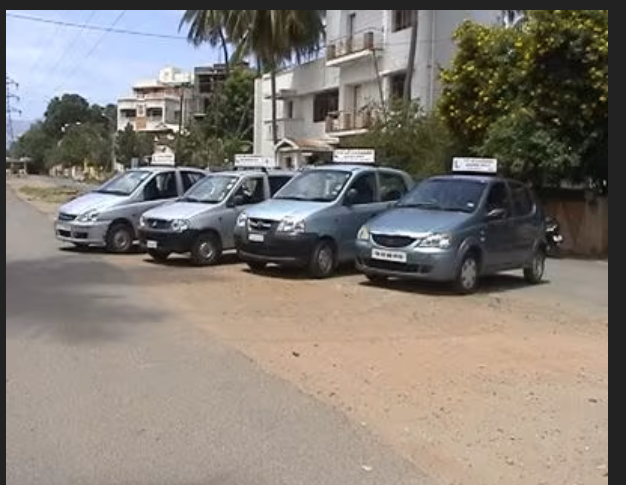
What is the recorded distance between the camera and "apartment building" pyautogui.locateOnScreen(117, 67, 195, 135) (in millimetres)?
108113

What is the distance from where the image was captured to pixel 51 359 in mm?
7664

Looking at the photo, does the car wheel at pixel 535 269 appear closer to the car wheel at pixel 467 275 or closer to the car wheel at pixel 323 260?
the car wheel at pixel 467 275

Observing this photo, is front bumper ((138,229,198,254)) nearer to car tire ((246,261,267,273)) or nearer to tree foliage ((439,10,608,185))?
car tire ((246,261,267,273))

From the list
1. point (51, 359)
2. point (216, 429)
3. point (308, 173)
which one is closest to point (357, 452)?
point (216, 429)

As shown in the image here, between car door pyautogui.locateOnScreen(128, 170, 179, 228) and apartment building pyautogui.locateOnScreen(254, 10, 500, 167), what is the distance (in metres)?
15.9

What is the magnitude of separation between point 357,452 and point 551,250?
16.1m

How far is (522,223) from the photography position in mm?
13945

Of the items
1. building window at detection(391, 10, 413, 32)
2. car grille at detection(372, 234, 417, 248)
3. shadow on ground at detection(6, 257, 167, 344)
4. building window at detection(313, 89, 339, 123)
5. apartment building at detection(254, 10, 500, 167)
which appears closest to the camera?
shadow on ground at detection(6, 257, 167, 344)

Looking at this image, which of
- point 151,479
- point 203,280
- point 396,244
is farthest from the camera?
point 203,280

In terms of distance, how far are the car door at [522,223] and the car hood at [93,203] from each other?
737cm

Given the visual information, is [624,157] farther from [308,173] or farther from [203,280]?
[308,173]

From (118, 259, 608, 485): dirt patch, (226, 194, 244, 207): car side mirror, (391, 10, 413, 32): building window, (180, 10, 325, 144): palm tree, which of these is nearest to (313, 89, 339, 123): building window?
(180, 10, 325, 144): palm tree

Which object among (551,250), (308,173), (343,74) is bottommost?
(551,250)

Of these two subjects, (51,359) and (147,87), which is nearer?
(51,359)
